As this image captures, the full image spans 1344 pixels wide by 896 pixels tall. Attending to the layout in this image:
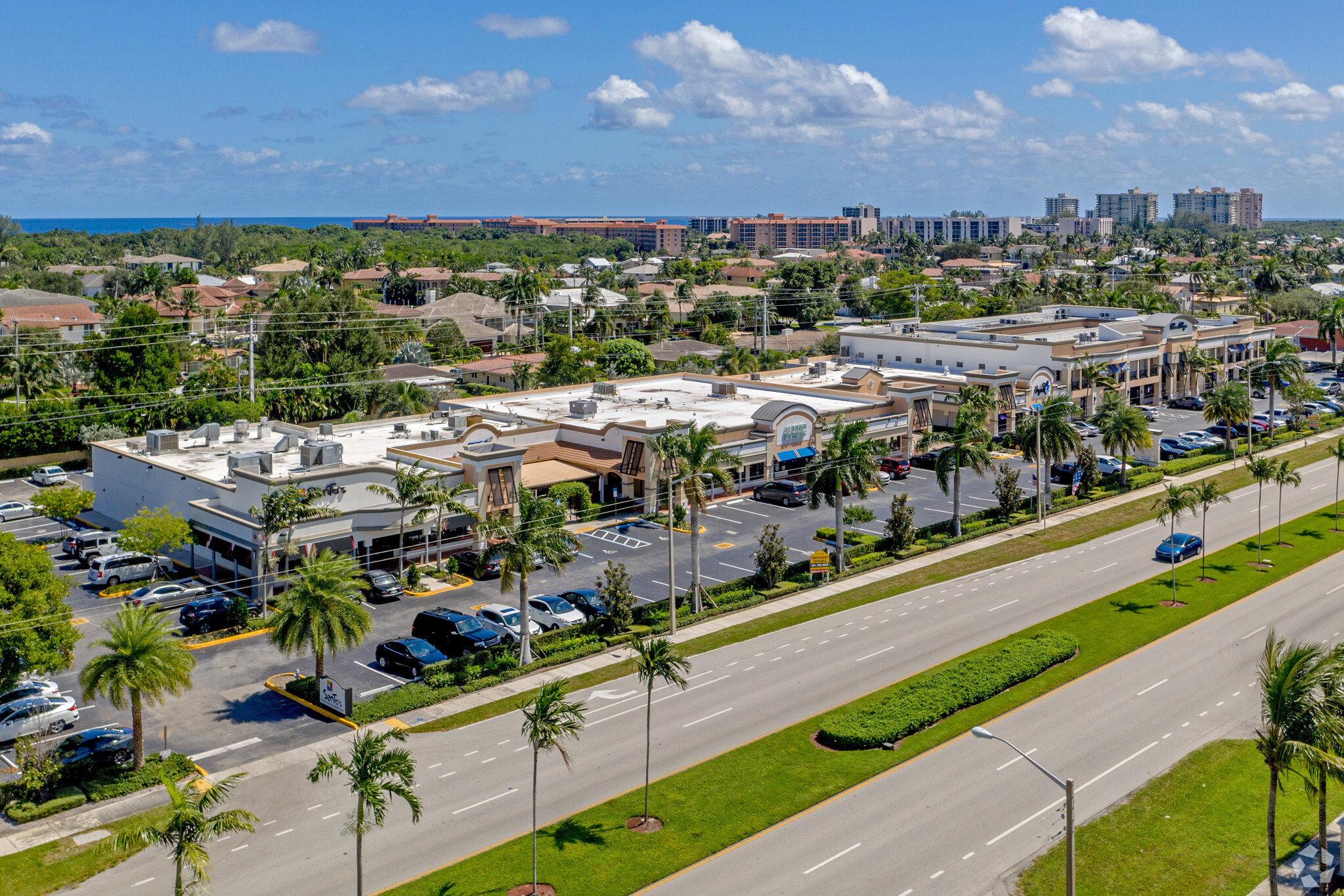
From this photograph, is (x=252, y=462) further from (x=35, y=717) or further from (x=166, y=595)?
(x=35, y=717)

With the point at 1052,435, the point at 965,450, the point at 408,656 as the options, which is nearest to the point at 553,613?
the point at 408,656

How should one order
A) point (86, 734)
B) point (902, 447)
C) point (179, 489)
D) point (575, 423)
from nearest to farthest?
1. point (86, 734)
2. point (179, 489)
3. point (575, 423)
4. point (902, 447)

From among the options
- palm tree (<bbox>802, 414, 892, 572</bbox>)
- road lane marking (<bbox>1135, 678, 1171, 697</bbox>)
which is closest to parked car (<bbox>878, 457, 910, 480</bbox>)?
palm tree (<bbox>802, 414, 892, 572</bbox>)

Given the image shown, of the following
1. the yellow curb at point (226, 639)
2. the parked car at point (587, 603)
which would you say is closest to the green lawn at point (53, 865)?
the yellow curb at point (226, 639)

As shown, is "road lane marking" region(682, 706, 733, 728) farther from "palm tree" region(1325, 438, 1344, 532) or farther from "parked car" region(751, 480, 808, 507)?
"palm tree" region(1325, 438, 1344, 532)

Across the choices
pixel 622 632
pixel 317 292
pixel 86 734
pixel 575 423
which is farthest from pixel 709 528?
pixel 317 292

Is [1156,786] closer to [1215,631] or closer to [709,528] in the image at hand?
[1215,631]

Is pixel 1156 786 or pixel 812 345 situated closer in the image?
pixel 1156 786
